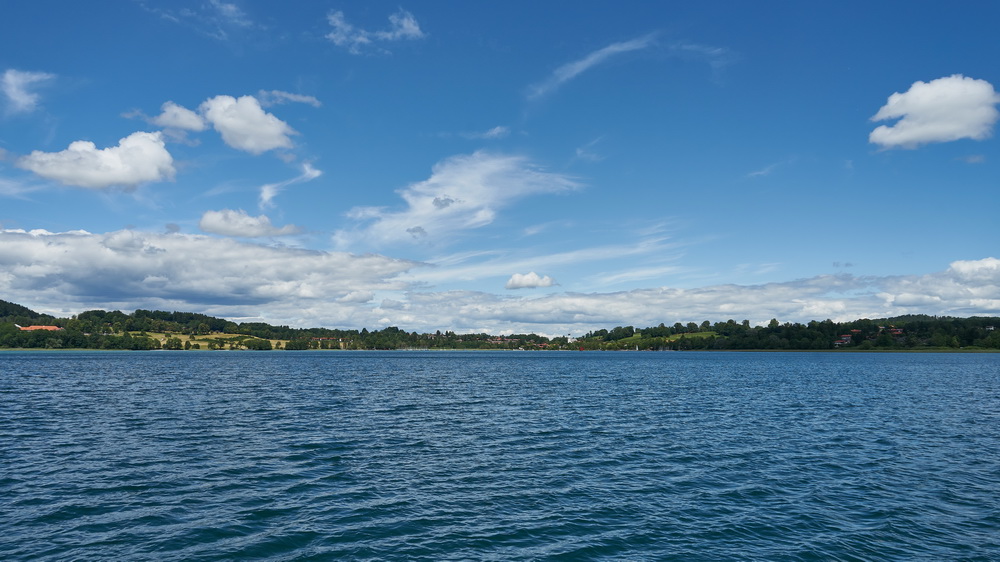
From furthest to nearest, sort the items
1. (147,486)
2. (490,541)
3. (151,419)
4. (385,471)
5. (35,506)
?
(151,419)
(385,471)
(147,486)
(35,506)
(490,541)

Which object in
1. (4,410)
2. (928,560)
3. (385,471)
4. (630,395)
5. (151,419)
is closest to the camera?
(928,560)

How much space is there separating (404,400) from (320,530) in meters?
47.9

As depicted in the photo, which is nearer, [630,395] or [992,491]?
[992,491]

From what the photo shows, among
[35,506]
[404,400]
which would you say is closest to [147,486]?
[35,506]

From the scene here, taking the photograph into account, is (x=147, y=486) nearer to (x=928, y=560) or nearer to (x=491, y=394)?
(x=928, y=560)

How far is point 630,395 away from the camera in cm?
7725

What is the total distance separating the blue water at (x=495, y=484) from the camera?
21.1 meters

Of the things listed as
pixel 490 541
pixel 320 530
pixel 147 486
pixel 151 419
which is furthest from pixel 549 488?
pixel 151 419

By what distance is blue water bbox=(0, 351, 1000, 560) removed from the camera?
21.1 metres

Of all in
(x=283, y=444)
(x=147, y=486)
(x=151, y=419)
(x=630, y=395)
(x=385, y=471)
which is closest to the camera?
(x=147, y=486)

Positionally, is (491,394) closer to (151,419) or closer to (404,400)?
(404,400)

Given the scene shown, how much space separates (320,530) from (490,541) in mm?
6826

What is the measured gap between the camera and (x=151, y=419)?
50875 mm

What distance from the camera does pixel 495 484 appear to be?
29484mm
